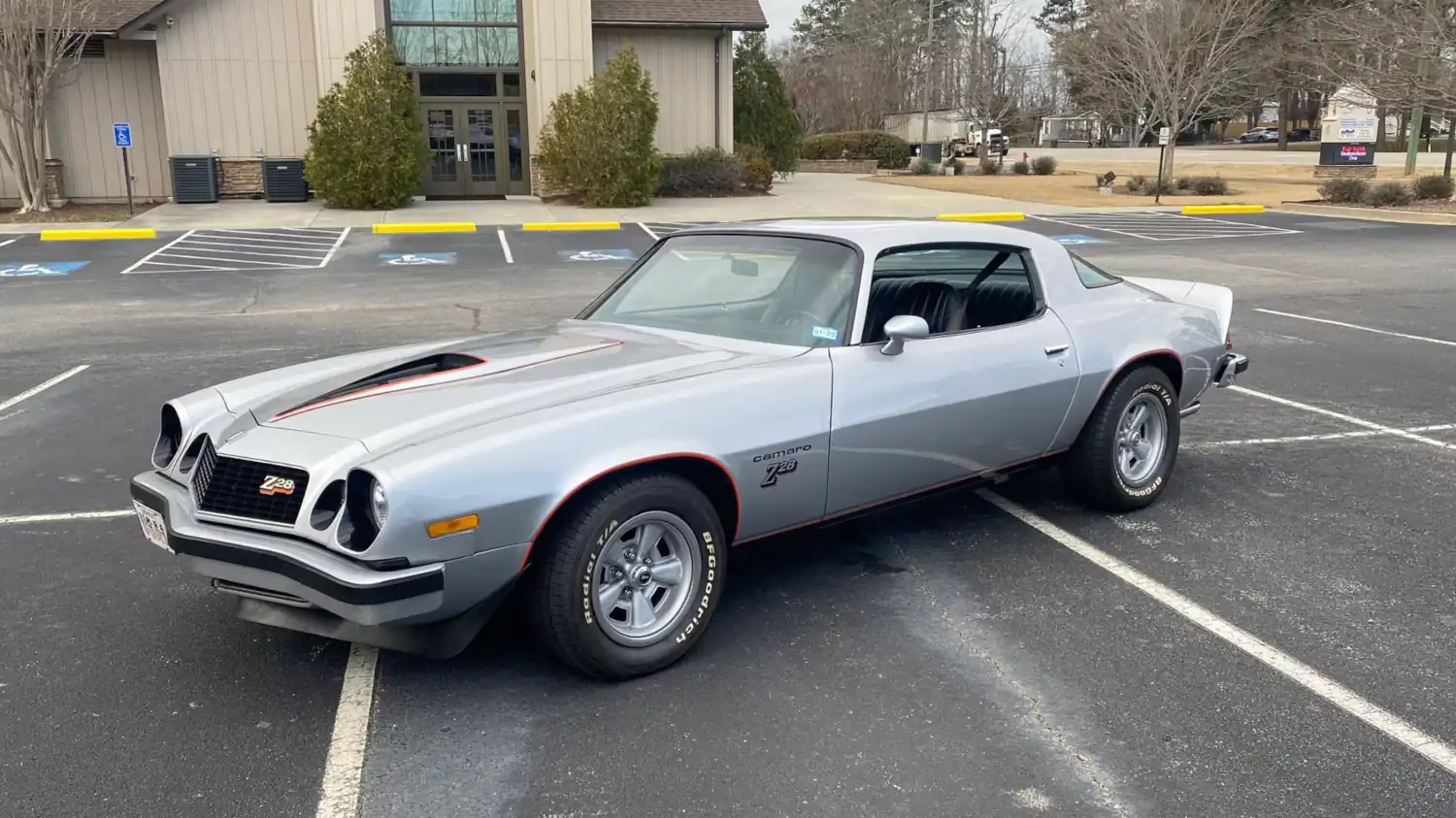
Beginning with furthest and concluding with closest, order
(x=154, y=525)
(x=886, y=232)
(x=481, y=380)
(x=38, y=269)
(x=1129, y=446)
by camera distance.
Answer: (x=38, y=269), (x=1129, y=446), (x=886, y=232), (x=481, y=380), (x=154, y=525)

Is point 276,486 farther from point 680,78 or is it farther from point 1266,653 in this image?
point 680,78

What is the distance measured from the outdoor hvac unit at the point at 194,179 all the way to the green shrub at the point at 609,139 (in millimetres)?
7373

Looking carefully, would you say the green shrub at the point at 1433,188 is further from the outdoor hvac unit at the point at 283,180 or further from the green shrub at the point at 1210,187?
the outdoor hvac unit at the point at 283,180

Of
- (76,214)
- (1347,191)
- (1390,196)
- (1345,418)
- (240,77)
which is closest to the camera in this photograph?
(1345,418)

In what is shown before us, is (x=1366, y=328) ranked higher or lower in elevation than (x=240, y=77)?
lower

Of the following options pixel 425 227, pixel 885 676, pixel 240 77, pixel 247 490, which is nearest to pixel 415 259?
pixel 425 227

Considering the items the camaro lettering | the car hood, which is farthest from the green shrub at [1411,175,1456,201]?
A: the camaro lettering

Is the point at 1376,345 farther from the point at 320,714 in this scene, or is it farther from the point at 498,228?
the point at 498,228

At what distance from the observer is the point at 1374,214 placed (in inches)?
938

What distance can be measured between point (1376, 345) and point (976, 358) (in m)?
7.00

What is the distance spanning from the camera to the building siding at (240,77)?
24797mm

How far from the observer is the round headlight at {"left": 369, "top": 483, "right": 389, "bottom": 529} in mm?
3139

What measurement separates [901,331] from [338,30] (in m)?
23.7

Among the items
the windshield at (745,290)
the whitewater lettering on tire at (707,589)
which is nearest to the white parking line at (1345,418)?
the windshield at (745,290)
